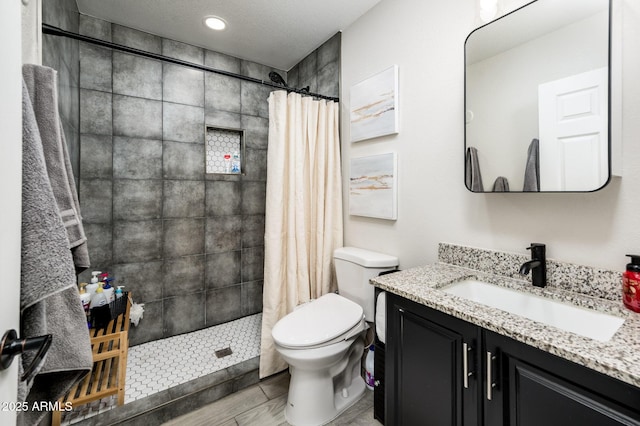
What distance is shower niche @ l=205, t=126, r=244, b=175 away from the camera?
8.12 feet

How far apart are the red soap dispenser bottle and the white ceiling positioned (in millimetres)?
1930

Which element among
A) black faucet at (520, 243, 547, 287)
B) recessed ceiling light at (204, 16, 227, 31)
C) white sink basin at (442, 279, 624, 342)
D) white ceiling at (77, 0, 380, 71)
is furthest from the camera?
recessed ceiling light at (204, 16, 227, 31)

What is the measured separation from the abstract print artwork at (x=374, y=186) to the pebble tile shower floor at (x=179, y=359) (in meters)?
1.30

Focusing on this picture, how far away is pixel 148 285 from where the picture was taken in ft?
7.25

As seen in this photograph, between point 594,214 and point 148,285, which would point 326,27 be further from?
point 148,285

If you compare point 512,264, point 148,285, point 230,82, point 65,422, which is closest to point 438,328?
point 512,264

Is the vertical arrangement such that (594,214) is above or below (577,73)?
below

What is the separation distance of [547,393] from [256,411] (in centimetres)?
144

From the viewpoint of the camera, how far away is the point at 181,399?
156 centimetres

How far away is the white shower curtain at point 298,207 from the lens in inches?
74.7

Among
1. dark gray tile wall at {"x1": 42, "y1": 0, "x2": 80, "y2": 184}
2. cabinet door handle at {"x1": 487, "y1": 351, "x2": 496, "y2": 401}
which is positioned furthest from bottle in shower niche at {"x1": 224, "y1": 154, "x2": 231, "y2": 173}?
cabinet door handle at {"x1": 487, "y1": 351, "x2": 496, "y2": 401}

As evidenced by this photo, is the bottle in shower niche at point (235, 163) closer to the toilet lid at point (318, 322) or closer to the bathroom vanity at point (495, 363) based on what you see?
the toilet lid at point (318, 322)

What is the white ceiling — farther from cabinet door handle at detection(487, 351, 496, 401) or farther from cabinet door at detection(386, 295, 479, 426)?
cabinet door handle at detection(487, 351, 496, 401)

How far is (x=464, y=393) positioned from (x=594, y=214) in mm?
809
